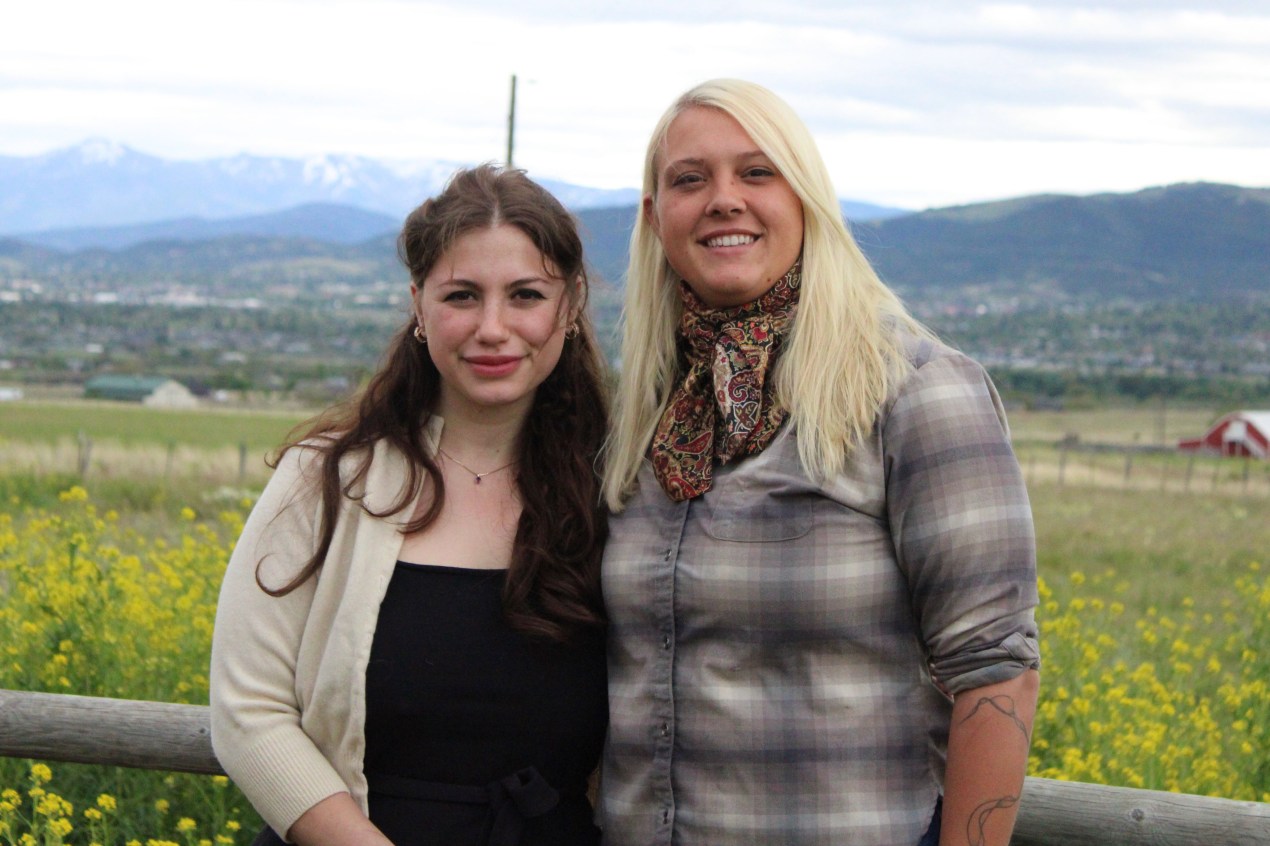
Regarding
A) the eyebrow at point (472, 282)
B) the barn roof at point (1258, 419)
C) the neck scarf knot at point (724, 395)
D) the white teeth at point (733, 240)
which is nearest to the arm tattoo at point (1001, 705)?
the neck scarf knot at point (724, 395)

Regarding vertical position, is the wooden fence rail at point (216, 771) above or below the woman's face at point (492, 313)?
below

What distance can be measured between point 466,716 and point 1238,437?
224 feet

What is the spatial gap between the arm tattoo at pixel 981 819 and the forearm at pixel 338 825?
41.5 inches

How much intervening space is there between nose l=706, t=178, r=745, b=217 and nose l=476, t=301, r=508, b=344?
0.45 meters

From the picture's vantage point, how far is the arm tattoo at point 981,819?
2396mm

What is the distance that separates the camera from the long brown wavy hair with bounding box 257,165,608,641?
2703mm

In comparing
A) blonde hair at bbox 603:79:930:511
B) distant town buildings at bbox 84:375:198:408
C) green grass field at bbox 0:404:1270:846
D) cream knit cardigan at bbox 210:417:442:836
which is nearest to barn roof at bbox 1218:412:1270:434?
distant town buildings at bbox 84:375:198:408

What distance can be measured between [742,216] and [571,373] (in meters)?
0.61

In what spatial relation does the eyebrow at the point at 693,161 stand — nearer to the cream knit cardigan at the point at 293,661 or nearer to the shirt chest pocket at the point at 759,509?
the shirt chest pocket at the point at 759,509

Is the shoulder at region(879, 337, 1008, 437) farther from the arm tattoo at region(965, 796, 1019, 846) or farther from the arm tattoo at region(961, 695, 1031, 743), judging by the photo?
the arm tattoo at region(965, 796, 1019, 846)

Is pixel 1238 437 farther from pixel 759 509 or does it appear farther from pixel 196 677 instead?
pixel 759 509

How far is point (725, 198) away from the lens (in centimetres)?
259

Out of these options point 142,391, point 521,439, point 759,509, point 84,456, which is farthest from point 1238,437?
point 759,509

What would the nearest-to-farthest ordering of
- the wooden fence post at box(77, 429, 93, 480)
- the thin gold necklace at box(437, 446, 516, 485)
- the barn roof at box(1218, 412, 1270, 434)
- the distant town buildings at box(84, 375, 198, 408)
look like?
the thin gold necklace at box(437, 446, 516, 485)
the wooden fence post at box(77, 429, 93, 480)
the barn roof at box(1218, 412, 1270, 434)
the distant town buildings at box(84, 375, 198, 408)
